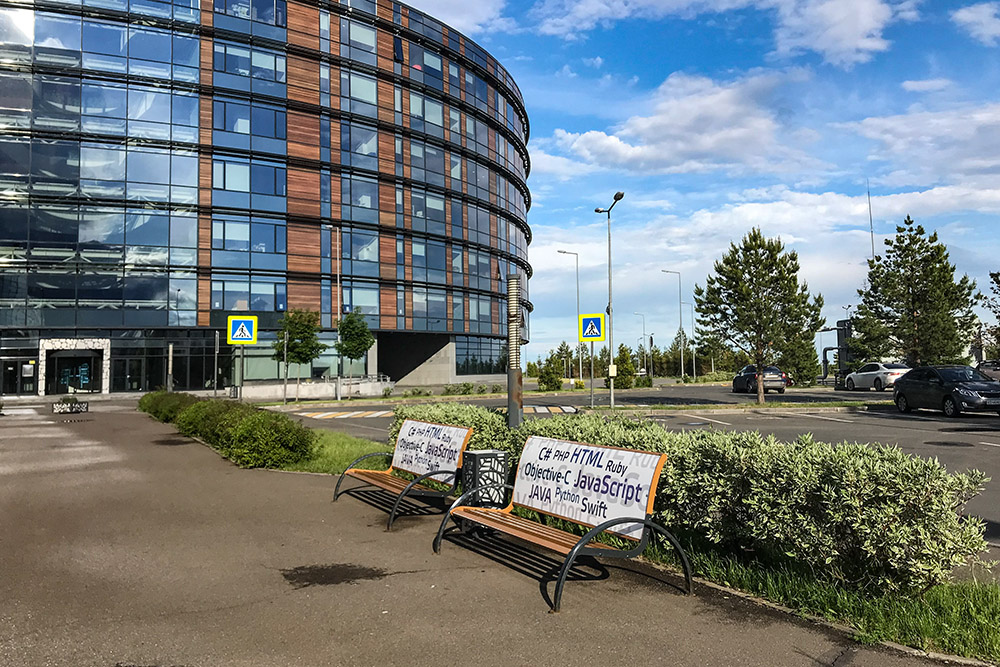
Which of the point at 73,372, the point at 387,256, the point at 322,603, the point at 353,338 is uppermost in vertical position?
the point at 387,256

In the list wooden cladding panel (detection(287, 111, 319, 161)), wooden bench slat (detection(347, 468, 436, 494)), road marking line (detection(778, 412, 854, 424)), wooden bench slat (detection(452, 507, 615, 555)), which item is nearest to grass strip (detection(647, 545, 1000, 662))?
wooden bench slat (detection(452, 507, 615, 555))

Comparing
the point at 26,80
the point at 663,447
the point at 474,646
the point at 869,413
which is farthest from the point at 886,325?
the point at 26,80

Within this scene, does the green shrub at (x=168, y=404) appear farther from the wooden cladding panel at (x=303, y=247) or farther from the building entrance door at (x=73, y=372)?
the wooden cladding panel at (x=303, y=247)

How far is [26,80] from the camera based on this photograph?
1485 inches

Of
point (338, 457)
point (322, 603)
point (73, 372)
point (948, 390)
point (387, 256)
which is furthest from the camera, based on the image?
point (387, 256)

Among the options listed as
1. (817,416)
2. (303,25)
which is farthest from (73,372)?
(817,416)

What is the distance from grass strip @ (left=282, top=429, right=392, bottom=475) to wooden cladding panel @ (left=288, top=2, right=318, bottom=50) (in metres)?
37.6

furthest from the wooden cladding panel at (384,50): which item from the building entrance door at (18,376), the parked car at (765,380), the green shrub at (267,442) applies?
the green shrub at (267,442)

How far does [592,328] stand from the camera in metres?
34.8

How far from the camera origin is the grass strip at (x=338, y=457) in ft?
36.5

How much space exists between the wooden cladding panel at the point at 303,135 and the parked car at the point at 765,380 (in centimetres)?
2931

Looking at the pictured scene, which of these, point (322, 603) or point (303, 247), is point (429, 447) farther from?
point (303, 247)

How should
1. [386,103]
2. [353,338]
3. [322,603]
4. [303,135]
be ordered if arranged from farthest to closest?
[386,103] < [303,135] < [353,338] < [322,603]

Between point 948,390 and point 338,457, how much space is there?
19341mm
